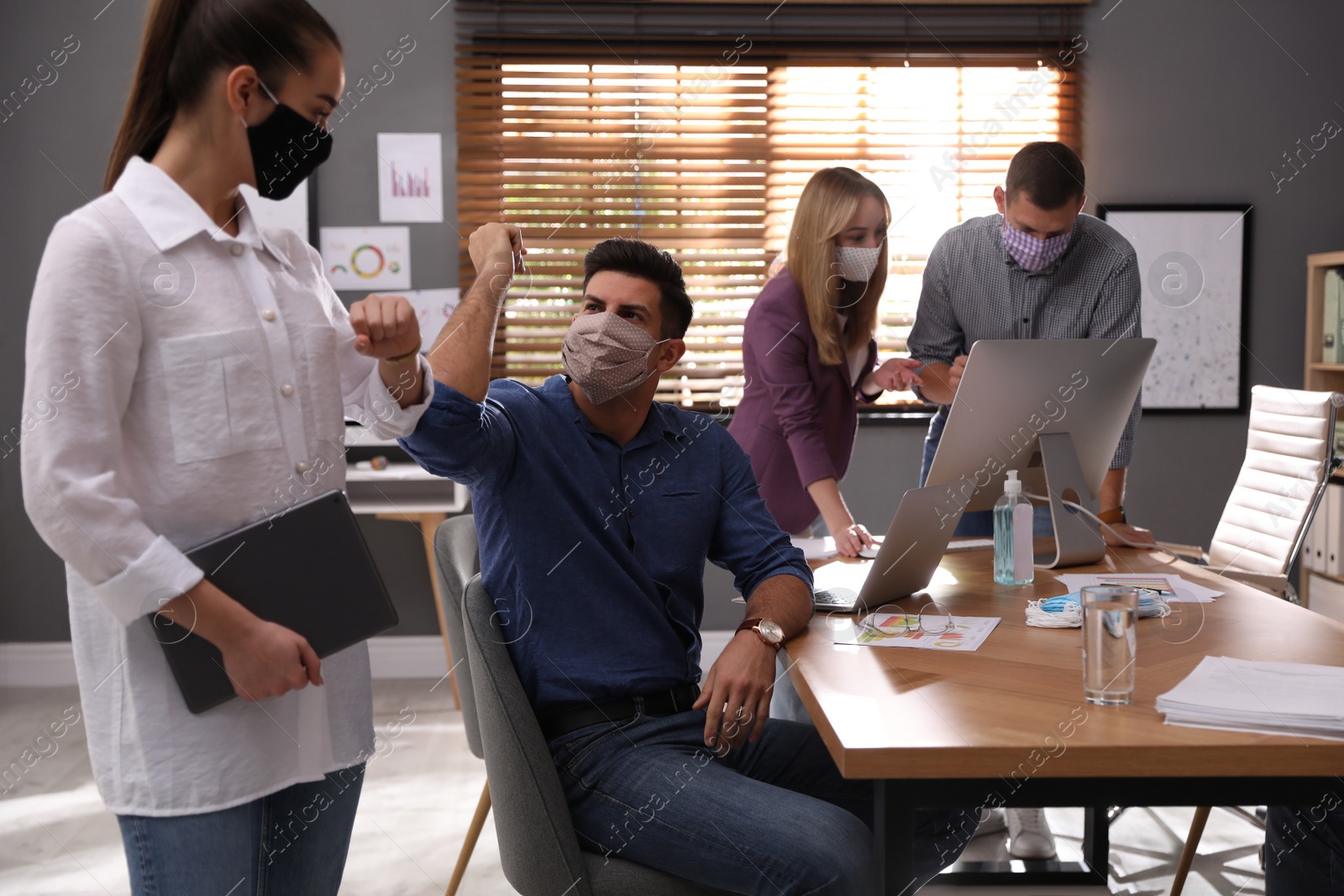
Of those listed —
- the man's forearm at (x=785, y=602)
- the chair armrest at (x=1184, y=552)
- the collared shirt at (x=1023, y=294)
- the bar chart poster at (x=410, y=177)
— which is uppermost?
the bar chart poster at (x=410, y=177)

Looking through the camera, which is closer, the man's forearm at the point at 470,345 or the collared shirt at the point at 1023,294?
Answer: the man's forearm at the point at 470,345

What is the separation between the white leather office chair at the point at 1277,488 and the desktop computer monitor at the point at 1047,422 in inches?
25.1

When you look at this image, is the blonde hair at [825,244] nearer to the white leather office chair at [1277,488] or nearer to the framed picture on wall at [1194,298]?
the white leather office chair at [1277,488]

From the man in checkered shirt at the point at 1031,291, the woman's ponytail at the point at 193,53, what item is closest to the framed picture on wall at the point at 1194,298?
the man in checkered shirt at the point at 1031,291

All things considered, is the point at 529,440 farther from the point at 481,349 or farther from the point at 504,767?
the point at 504,767

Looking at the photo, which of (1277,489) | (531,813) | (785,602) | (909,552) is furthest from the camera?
(1277,489)

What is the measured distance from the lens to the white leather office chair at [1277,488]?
8.78 feet

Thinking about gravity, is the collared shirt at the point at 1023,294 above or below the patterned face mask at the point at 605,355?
above

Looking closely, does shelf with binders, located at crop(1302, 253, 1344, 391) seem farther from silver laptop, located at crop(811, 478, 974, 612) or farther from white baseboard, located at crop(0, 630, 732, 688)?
silver laptop, located at crop(811, 478, 974, 612)

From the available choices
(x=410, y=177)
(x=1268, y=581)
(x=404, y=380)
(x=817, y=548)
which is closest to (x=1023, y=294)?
(x=817, y=548)

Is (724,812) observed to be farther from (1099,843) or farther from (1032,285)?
(1032,285)

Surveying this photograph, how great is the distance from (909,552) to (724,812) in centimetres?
58

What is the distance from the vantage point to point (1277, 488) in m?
2.87

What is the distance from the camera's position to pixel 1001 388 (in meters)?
1.85
